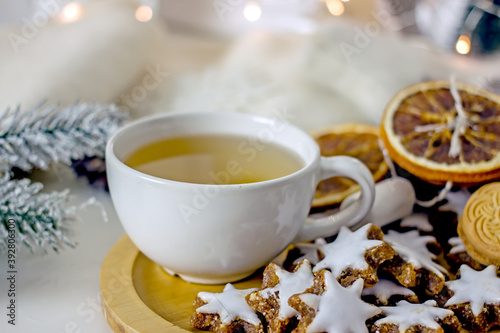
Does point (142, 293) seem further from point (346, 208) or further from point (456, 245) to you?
point (456, 245)

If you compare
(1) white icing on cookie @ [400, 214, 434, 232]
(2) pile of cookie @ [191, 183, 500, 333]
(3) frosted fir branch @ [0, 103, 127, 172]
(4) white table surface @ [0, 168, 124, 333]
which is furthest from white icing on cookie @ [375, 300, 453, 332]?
(3) frosted fir branch @ [0, 103, 127, 172]

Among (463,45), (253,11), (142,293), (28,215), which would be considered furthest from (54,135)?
(463,45)

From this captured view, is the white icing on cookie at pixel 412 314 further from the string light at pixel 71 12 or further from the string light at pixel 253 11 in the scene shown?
the string light at pixel 253 11

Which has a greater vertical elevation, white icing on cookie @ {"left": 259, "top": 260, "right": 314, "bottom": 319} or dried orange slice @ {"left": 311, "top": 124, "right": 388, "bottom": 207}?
white icing on cookie @ {"left": 259, "top": 260, "right": 314, "bottom": 319}

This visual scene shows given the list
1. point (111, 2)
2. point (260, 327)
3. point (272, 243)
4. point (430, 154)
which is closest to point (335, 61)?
point (430, 154)

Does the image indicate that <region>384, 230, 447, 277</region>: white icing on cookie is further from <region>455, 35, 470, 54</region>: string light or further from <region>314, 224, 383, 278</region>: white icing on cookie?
<region>455, 35, 470, 54</region>: string light
